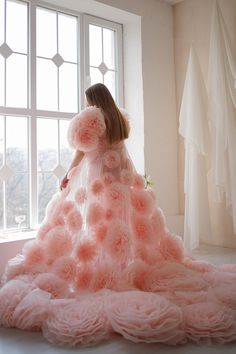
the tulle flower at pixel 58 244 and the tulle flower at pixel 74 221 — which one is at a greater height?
the tulle flower at pixel 74 221

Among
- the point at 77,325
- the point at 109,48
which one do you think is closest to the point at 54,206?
the point at 77,325

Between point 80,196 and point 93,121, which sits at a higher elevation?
point 93,121

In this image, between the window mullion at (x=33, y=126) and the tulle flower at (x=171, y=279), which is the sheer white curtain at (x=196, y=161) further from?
the window mullion at (x=33, y=126)

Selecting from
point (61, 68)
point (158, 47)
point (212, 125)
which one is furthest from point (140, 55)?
point (212, 125)

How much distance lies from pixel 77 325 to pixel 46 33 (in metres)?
2.68

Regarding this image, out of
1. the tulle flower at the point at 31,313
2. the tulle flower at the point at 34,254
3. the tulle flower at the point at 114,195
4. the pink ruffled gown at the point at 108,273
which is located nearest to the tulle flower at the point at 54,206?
the pink ruffled gown at the point at 108,273

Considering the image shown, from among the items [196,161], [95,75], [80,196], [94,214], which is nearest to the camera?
[94,214]

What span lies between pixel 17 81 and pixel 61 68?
1.57 feet

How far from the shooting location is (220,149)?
3125 millimetres

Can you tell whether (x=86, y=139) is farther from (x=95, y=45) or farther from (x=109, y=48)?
(x=109, y=48)

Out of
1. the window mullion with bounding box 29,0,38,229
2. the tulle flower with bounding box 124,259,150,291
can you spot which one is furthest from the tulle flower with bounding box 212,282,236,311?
the window mullion with bounding box 29,0,38,229

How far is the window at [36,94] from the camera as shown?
10.2ft

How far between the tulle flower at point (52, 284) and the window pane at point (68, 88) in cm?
188

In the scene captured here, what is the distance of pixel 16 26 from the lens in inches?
125
